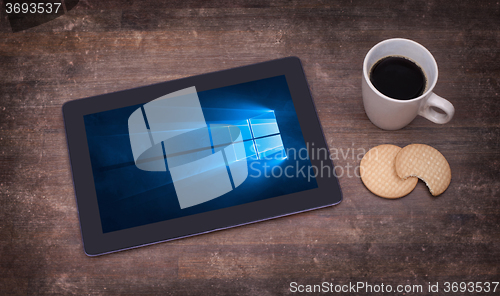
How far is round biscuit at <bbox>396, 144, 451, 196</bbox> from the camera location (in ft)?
1.94

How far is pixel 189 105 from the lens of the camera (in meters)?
0.66

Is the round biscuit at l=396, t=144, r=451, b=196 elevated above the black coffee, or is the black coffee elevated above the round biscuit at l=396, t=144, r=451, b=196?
the black coffee

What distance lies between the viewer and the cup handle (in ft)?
1.71

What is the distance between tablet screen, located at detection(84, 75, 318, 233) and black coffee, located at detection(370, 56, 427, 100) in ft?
0.53

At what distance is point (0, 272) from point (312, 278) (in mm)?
559

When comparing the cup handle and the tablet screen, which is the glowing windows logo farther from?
the cup handle

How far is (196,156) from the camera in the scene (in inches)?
24.8

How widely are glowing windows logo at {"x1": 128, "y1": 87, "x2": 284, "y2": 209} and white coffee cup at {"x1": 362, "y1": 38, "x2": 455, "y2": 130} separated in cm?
18

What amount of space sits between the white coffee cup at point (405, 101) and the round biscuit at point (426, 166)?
0.20 ft

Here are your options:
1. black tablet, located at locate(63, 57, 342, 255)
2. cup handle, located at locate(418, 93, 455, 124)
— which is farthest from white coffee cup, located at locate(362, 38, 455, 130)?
black tablet, located at locate(63, 57, 342, 255)

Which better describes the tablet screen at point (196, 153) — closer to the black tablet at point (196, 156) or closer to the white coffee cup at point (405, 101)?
the black tablet at point (196, 156)

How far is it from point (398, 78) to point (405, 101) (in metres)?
0.07

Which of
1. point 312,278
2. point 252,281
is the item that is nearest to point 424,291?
point 312,278

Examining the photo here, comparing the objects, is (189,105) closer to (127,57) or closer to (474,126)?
(127,57)
